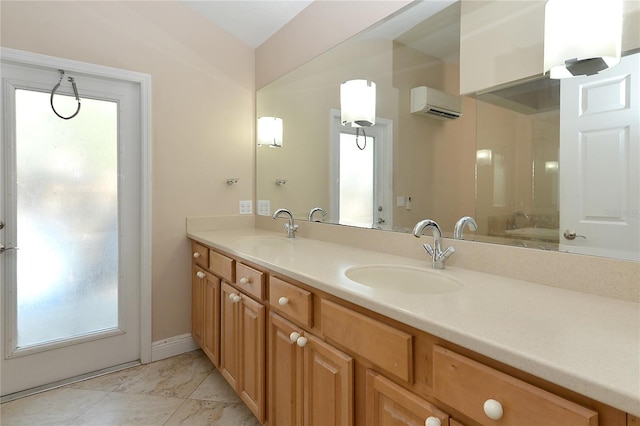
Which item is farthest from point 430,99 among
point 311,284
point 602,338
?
point 602,338

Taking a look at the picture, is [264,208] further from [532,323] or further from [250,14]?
[532,323]

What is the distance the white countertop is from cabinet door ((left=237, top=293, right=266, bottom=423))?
34 cm

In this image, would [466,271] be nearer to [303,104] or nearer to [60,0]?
[303,104]

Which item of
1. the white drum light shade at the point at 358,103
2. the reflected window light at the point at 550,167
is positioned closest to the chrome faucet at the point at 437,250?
the reflected window light at the point at 550,167

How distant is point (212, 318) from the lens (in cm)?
199

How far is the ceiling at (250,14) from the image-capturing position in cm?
221

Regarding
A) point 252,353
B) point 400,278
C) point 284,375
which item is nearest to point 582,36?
point 400,278

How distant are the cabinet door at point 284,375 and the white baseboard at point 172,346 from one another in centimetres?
124

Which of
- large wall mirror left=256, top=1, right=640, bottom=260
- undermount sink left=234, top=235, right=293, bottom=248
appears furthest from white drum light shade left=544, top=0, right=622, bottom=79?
undermount sink left=234, top=235, right=293, bottom=248

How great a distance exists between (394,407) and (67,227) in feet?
6.90

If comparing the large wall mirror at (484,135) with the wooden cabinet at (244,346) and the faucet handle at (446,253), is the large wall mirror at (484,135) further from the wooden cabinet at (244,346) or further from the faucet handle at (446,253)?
the wooden cabinet at (244,346)

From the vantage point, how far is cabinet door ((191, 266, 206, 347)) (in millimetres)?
2162

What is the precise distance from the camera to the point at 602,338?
0.65m

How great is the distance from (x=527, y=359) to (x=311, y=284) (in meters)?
0.66
